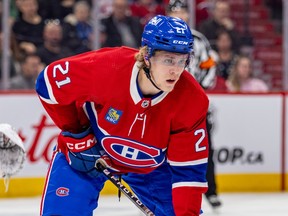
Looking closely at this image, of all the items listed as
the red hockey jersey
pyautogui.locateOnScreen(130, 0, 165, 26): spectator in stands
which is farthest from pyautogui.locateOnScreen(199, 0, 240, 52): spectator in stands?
the red hockey jersey

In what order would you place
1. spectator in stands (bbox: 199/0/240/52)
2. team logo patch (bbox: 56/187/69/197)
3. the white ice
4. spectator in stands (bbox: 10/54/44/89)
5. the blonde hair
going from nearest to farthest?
the blonde hair → team logo patch (bbox: 56/187/69/197) → the white ice → spectator in stands (bbox: 10/54/44/89) → spectator in stands (bbox: 199/0/240/52)

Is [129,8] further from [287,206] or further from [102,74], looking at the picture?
[102,74]

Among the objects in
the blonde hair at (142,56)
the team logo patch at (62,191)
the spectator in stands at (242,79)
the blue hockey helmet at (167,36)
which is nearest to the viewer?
the blue hockey helmet at (167,36)

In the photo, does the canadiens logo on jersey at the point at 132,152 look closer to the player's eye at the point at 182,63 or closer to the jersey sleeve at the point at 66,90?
the jersey sleeve at the point at 66,90

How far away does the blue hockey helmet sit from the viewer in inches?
128

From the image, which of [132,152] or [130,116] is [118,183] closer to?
[132,152]

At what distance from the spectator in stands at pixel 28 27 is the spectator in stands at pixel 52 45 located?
5 centimetres

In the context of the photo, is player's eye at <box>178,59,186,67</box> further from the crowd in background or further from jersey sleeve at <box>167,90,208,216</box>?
the crowd in background

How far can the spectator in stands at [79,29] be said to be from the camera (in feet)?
23.3

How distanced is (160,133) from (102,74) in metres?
0.33

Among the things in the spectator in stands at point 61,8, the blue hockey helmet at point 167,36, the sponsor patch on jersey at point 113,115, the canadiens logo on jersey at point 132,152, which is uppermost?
the blue hockey helmet at point 167,36

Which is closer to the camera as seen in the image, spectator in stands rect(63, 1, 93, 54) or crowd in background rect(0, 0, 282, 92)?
crowd in background rect(0, 0, 282, 92)

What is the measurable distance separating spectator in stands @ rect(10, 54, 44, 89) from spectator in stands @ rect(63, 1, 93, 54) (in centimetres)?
33

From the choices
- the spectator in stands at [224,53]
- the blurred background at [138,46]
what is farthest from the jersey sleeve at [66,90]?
the spectator in stands at [224,53]
